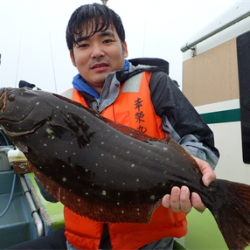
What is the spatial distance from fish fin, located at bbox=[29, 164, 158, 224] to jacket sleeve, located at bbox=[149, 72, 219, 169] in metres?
0.67

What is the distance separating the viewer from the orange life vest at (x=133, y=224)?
173 cm

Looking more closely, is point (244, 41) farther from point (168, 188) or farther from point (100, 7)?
point (168, 188)

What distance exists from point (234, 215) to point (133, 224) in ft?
2.52

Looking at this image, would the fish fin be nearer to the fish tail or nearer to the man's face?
the fish tail

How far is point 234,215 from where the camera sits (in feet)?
4.33

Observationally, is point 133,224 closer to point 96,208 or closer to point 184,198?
point 96,208

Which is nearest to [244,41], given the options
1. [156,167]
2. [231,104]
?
[231,104]

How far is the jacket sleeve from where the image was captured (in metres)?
1.82

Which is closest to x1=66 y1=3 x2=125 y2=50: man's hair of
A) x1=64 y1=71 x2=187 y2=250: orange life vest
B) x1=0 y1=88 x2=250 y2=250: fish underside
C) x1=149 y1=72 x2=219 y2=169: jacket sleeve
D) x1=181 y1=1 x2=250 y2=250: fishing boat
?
x1=64 y1=71 x2=187 y2=250: orange life vest

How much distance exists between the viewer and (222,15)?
10.3ft

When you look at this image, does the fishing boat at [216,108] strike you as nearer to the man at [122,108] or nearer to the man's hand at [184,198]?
the man at [122,108]

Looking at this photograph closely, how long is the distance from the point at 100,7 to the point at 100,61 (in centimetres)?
55

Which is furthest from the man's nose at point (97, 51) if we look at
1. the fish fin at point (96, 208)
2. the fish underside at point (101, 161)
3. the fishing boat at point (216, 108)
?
the fishing boat at point (216, 108)

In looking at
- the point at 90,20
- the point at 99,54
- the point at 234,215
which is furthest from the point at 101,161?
the point at 90,20
